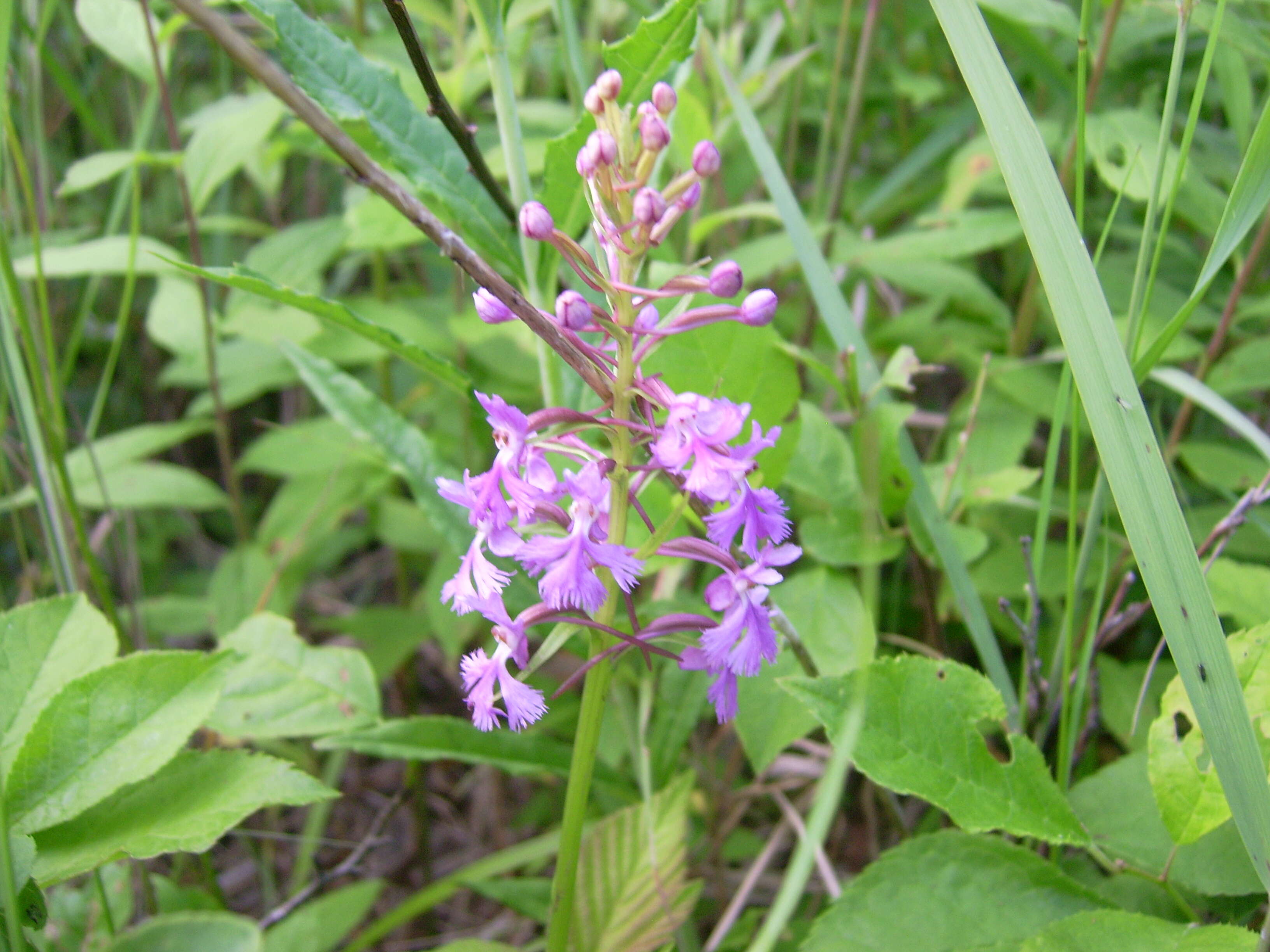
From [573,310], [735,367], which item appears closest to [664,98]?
[573,310]

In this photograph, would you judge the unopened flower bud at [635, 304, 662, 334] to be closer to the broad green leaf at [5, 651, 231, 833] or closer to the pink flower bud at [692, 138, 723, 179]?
the pink flower bud at [692, 138, 723, 179]

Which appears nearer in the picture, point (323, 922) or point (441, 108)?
point (441, 108)

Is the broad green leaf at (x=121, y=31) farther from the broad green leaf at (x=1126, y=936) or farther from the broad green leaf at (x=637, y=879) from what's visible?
the broad green leaf at (x=1126, y=936)

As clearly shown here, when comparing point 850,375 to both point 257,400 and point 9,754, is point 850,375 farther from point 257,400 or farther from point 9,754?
point 257,400

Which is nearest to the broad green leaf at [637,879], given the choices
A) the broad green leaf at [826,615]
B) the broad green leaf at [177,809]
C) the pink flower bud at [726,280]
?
the broad green leaf at [826,615]

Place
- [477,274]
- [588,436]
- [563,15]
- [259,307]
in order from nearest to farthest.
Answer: [477,274]
[563,15]
[588,436]
[259,307]

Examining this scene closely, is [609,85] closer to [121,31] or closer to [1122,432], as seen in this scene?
[1122,432]

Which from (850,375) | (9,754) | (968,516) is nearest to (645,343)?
(850,375)
